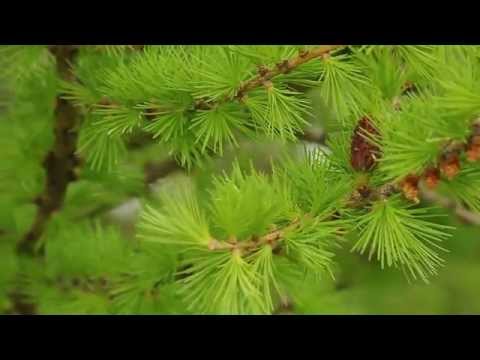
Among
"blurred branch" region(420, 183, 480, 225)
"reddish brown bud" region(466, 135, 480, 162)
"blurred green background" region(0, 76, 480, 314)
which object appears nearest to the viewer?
"reddish brown bud" region(466, 135, 480, 162)

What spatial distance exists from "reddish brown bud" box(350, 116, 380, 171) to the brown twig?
442 mm

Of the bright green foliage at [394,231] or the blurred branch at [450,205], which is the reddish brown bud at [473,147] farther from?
the blurred branch at [450,205]

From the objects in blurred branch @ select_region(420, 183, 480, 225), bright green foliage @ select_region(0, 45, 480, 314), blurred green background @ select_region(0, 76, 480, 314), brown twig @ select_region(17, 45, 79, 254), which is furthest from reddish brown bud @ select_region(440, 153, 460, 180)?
blurred branch @ select_region(420, 183, 480, 225)

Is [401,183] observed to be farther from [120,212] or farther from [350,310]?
[120,212]

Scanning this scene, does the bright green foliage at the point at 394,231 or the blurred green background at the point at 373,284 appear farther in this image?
the blurred green background at the point at 373,284

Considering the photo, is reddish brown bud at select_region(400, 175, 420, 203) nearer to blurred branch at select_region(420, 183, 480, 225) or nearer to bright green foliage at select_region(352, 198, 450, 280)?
bright green foliage at select_region(352, 198, 450, 280)

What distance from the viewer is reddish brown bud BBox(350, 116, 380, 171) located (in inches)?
26.7

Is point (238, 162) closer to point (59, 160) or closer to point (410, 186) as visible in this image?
point (410, 186)

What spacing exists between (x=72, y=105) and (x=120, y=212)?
0.98m

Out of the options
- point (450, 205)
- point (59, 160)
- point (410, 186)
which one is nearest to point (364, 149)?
point (410, 186)

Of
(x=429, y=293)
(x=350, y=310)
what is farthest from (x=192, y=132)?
(x=429, y=293)

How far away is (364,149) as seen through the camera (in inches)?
27.0

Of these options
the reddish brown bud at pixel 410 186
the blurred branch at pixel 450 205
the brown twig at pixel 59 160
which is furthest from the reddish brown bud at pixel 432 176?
the blurred branch at pixel 450 205

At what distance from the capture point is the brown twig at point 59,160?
39.4 inches
